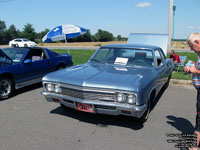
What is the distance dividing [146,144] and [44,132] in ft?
5.88

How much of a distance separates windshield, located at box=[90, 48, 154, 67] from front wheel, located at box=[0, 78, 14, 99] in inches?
99.7

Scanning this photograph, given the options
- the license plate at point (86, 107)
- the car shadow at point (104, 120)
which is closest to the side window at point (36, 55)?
the car shadow at point (104, 120)

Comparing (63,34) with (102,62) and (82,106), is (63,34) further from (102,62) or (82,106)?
(82,106)

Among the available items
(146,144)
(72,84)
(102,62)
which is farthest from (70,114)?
(146,144)

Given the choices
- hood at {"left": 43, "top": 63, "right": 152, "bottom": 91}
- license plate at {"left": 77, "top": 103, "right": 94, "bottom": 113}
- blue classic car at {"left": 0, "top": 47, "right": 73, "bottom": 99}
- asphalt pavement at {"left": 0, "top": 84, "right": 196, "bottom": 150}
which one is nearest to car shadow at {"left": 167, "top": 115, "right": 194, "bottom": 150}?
asphalt pavement at {"left": 0, "top": 84, "right": 196, "bottom": 150}

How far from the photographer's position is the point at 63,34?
10875 millimetres

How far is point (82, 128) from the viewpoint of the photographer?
3.43m

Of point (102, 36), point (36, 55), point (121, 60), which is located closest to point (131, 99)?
point (121, 60)

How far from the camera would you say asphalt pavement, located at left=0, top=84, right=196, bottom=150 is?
291cm

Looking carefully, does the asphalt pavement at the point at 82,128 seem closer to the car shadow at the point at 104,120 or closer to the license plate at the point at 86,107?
the car shadow at the point at 104,120

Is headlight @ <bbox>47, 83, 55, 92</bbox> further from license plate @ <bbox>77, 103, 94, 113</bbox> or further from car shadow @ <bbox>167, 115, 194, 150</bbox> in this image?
car shadow @ <bbox>167, 115, 194, 150</bbox>

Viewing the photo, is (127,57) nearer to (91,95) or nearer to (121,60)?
(121,60)

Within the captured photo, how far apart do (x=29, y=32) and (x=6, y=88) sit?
55092mm

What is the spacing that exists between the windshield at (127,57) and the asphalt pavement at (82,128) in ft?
4.01
